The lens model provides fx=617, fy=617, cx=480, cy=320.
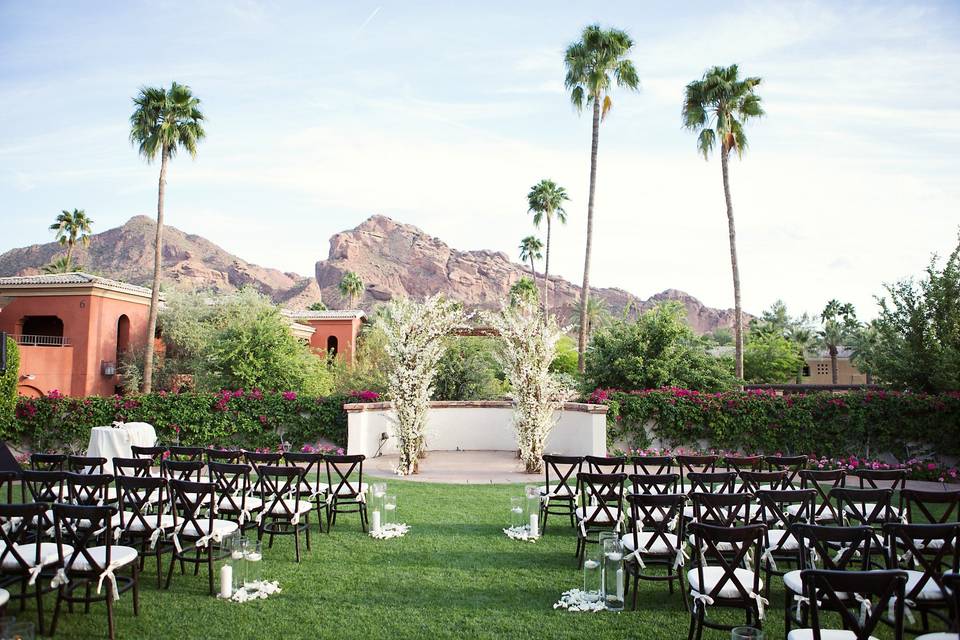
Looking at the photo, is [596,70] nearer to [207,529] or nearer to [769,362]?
[207,529]

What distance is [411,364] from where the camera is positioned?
12188mm

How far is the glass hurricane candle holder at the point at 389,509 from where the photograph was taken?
7801mm

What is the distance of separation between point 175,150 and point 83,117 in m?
7.99

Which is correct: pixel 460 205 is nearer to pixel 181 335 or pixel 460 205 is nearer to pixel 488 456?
pixel 181 335

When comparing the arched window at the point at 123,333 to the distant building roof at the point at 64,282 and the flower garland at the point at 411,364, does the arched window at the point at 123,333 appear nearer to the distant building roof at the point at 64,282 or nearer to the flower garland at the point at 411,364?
the distant building roof at the point at 64,282

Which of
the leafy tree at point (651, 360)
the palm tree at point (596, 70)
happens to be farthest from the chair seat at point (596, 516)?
the palm tree at point (596, 70)

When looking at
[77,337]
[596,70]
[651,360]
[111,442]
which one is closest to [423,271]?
[77,337]

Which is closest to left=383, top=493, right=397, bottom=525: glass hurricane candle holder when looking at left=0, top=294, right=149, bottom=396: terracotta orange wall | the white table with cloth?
the white table with cloth

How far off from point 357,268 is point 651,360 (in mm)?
87982

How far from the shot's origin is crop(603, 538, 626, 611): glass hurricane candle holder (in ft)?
17.1

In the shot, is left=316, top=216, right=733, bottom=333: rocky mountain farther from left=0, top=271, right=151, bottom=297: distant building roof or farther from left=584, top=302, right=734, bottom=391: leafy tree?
left=584, top=302, right=734, bottom=391: leafy tree

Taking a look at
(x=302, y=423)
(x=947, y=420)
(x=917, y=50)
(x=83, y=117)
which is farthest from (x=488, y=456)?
(x=83, y=117)

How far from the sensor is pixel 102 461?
7086 mm

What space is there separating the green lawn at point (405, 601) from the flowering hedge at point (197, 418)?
22.6 ft
